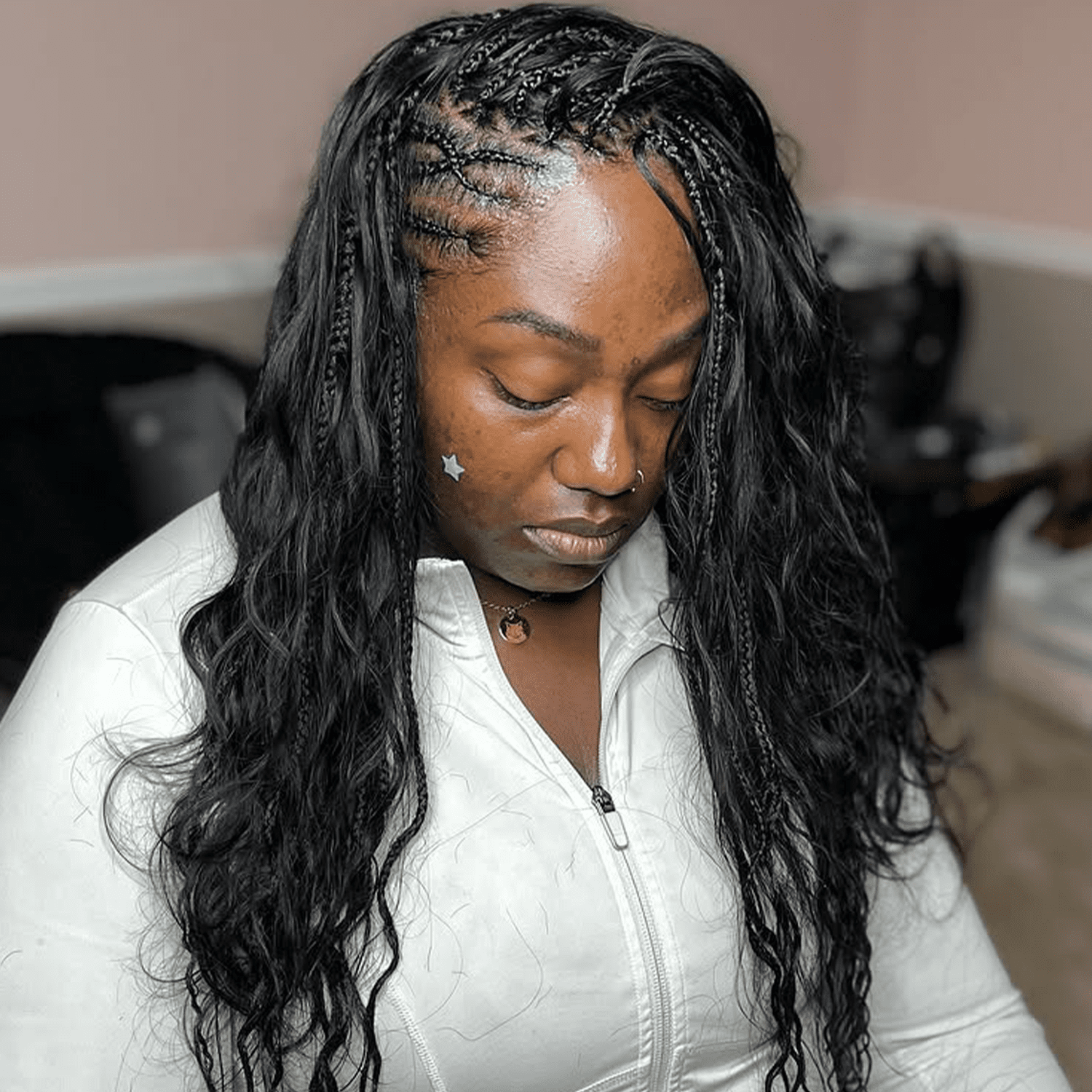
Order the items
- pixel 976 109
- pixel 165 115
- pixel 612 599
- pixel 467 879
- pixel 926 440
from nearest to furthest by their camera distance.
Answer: pixel 467 879
pixel 612 599
pixel 165 115
pixel 926 440
pixel 976 109

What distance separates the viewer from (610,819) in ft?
3.05

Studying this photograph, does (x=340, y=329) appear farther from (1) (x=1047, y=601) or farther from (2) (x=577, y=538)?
Answer: (1) (x=1047, y=601)

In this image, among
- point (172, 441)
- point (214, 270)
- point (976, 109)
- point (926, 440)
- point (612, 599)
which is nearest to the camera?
point (612, 599)

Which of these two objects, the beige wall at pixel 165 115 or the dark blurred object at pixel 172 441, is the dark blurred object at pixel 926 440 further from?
the dark blurred object at pixel 172 441

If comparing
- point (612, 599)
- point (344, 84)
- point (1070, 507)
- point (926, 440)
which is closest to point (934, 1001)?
point (612, 599)

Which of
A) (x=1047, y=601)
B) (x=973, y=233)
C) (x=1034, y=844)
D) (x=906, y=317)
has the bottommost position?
(x=1034, y=844)

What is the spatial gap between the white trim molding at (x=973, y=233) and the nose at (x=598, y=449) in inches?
78.9

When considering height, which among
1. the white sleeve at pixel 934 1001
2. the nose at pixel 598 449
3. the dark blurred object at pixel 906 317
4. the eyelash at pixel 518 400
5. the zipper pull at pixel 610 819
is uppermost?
the eyelash at pixel 518 400

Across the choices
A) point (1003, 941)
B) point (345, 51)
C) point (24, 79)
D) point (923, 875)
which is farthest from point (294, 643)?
point (345, 51)

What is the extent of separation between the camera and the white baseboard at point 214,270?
2.44 m

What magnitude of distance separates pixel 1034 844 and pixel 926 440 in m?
1.03

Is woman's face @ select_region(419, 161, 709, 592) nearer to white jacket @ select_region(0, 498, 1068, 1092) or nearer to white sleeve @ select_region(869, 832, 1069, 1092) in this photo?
white jacket @ select_region(0, 498, 1068, 1092)

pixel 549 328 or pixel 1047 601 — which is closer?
pixel 549 328

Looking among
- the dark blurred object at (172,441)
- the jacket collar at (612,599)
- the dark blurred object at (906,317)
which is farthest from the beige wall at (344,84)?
the jacket collar at (612,599)
